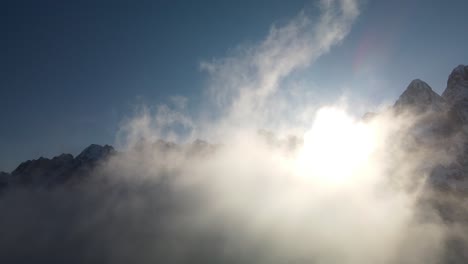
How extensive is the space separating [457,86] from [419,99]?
1549 cm

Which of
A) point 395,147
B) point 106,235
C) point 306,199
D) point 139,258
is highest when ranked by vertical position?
point 395,147

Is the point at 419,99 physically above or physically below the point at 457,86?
below

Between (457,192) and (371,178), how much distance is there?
1437 inches

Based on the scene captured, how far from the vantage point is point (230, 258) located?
354 ft

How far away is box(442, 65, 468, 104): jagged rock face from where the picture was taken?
4412 inches

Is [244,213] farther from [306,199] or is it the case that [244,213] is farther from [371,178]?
[371,178]

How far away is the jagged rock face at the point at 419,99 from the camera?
117m

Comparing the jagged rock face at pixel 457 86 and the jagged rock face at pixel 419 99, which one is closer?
the jagged rock face at pixel 457 86

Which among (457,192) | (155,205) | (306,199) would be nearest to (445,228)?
(457,192)

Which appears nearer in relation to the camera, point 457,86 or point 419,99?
point 457,86

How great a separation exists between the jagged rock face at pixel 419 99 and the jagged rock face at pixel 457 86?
3430mm

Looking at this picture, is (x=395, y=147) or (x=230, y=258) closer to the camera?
(x=230, y=258)

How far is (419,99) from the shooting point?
124125 millimetres

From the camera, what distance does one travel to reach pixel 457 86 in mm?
115500
